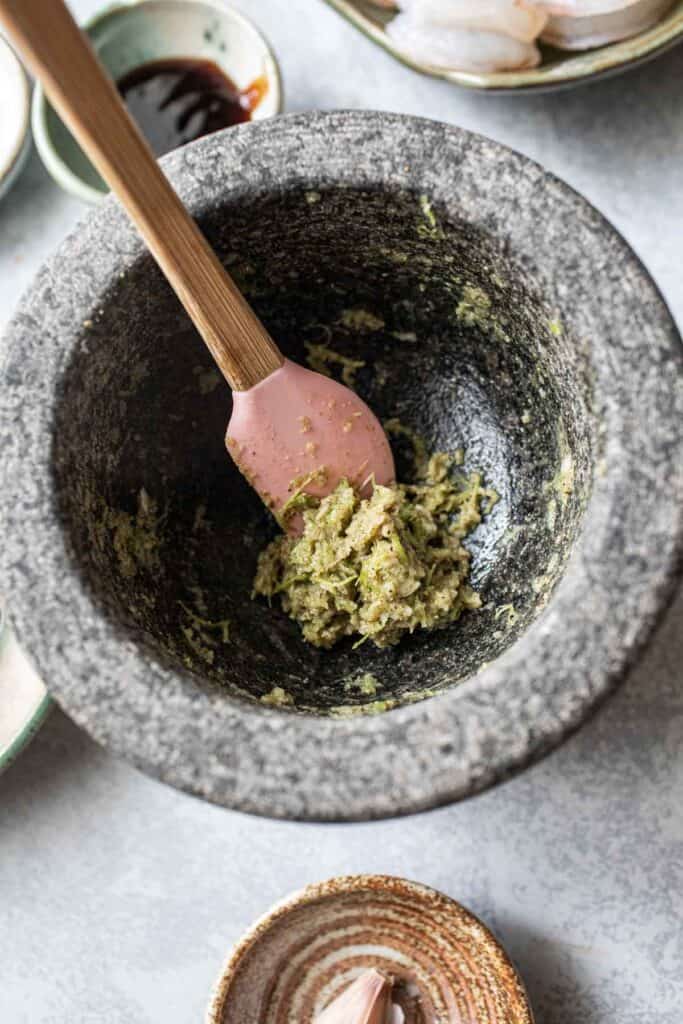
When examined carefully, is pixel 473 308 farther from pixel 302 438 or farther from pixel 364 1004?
pixel 364 1004

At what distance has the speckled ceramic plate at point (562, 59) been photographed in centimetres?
→ 127

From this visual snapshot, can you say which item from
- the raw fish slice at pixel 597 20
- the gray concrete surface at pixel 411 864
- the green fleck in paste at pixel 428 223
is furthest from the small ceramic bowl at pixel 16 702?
the raw fish slice at pixel 597 20

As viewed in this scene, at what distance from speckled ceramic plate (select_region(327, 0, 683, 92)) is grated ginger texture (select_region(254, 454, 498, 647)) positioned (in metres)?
0.47

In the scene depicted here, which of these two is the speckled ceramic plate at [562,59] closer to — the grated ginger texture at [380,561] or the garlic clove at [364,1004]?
the grated ginger texture at [380,561]

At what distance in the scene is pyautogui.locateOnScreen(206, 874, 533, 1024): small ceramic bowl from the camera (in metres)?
1.18

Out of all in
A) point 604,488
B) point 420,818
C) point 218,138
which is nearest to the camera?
point 604,488

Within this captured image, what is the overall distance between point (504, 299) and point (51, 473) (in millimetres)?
431

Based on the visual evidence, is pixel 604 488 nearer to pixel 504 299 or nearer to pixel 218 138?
pixel 504 299

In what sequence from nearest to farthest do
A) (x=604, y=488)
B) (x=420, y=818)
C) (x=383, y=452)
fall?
(x=604, y=488) < (x=383, y=452) < (x=420, y=818)

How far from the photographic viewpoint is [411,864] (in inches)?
51.6

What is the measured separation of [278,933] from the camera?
1210 millimetres

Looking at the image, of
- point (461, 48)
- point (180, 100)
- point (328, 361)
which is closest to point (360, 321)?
point (328, 361)

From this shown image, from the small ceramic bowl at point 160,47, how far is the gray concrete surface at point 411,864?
1.60ft

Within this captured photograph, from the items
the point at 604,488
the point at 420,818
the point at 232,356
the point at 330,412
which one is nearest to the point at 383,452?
the point at 330,412
